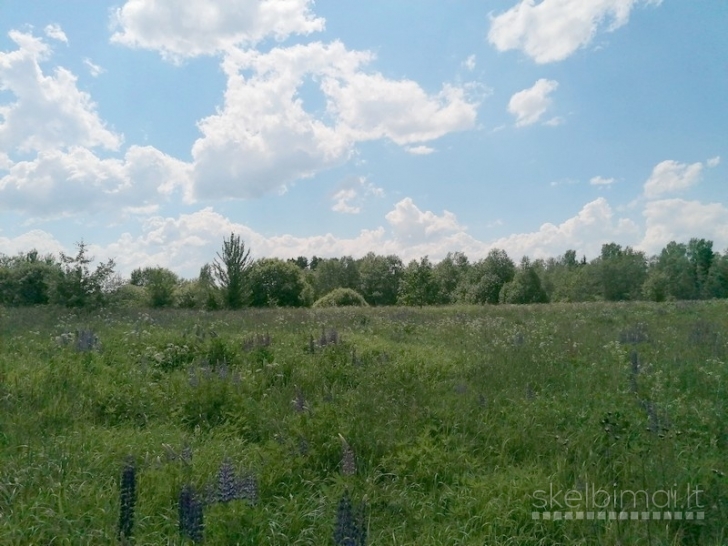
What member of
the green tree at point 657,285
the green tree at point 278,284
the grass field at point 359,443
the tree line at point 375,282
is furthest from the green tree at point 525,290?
the grass field at point 359,443

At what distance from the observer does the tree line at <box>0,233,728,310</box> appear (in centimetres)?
2254

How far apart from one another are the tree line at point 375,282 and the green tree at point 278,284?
0.09 metres

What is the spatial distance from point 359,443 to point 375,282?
213 feet

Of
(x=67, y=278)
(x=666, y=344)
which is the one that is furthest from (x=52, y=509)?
(x=67, y=278)

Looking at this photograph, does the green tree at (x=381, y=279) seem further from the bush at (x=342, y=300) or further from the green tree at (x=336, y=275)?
the bush at (x=342, y=300)

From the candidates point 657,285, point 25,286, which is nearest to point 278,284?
point 25,286

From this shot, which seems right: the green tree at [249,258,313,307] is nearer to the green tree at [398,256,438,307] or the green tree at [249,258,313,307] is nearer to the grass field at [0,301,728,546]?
the green tree at [398,256,438,307]

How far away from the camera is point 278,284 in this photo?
43.8m

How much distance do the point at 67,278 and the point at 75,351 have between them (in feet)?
32.0

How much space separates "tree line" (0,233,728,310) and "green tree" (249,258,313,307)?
91 mm

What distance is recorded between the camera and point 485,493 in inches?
157

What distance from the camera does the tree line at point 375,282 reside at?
2254 centimetres

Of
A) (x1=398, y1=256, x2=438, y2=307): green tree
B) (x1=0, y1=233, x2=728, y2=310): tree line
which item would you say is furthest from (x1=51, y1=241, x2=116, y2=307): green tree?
(x1=398, y1=256, x2=438, y2=307): green tree

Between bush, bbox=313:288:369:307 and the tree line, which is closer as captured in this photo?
the tree line
